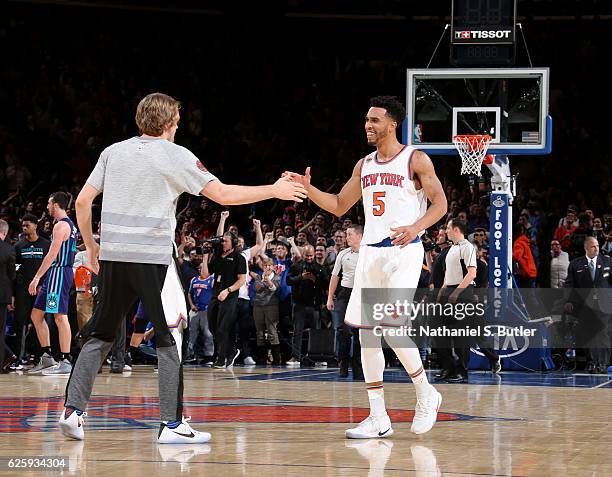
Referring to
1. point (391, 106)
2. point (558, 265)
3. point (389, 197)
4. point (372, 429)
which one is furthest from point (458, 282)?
point (372, 429)

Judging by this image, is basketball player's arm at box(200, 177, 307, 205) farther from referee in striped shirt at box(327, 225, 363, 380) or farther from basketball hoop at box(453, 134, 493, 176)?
basketball hoop at box(453, 134, 493, 176)

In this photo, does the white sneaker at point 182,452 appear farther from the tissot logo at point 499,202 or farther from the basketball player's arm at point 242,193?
the tissot logo at point 499,202

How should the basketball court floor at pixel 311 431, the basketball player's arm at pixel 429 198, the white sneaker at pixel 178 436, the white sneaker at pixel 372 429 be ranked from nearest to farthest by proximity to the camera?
the basketball court floor at pixel 311 431 → the white sneaker at pixel 178 436 → the white sneaker at pixel 372 429 → the basketball player's arm at pixel 429 198

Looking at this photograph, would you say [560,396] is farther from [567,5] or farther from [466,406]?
[567,5]

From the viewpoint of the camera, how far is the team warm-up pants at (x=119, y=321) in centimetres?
654

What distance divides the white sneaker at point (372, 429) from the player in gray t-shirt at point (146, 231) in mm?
1041

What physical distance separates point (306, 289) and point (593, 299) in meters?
4.46

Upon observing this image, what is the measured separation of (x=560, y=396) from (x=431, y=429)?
4.03 m

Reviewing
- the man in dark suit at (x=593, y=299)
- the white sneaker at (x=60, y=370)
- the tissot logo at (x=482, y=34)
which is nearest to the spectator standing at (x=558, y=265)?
the man in dark suit at (x=593, y=299)

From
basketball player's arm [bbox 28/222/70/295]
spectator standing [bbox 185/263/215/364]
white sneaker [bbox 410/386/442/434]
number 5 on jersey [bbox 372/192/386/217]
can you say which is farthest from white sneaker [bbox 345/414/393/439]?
spectator standing [bbox 185/263/215/364]

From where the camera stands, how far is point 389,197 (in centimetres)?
740

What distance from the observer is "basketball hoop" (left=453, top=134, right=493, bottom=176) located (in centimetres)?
1488

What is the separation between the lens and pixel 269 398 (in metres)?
10.4

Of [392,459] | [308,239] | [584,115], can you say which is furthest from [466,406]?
[584,115]
